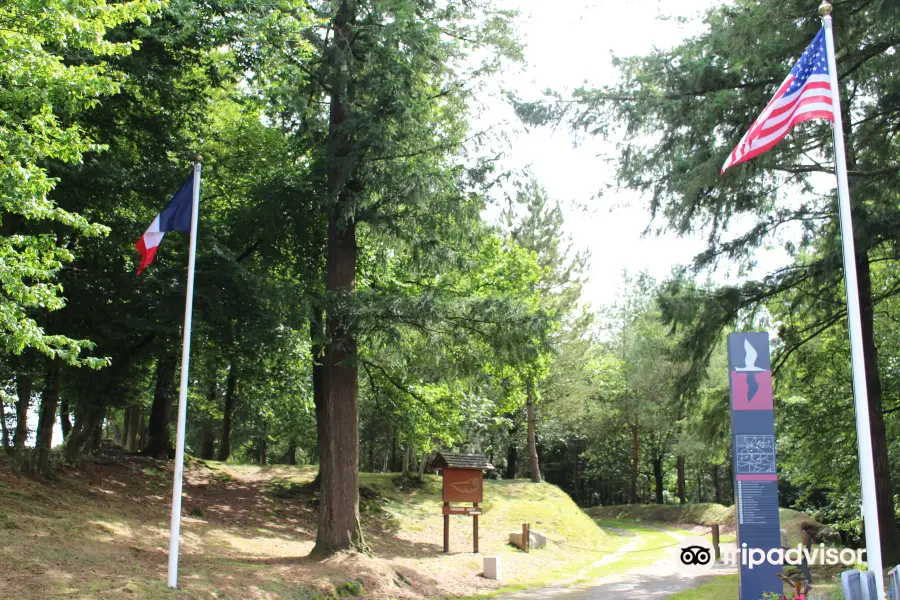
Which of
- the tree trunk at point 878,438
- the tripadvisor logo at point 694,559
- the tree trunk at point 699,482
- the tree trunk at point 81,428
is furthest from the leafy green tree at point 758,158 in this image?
the tree trunk at point 699,482

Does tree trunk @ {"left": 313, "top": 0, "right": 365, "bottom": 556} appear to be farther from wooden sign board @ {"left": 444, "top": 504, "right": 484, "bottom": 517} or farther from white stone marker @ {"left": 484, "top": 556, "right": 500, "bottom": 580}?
wooden sign board @ {"left": 444, "top": 504, "right": 484, "bottom": 517}

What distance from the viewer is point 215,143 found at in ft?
59.2

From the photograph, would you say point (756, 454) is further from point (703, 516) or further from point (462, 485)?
point (703, 516)

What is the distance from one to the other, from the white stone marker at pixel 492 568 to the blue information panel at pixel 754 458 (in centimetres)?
593

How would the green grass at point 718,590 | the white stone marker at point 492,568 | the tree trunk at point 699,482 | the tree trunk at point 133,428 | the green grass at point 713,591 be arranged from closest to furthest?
the green grass at point 718,590 → the green grass at point 713,591 → the white stone marker at point 492,568 → the tree trunk at point 133,428 → the tree trunk at point 699,482

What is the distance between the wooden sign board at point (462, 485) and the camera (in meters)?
18.1

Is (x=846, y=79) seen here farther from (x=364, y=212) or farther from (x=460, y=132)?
(x=364, y=212)

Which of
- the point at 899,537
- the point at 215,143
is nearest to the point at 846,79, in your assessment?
the point at 899,537

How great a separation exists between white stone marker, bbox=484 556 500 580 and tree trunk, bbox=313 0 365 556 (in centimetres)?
315

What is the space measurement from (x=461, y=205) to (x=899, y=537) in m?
10.5

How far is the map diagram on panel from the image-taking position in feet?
35.1

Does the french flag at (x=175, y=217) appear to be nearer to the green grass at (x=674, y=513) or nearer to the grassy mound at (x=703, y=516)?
the grassy mound at (x=703, y=516)

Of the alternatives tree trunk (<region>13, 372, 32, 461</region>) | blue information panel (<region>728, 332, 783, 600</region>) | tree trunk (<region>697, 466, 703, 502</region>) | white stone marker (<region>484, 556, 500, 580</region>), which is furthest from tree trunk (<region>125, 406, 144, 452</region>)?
tree trunk (<region>697, 466, 703, 502</region>)

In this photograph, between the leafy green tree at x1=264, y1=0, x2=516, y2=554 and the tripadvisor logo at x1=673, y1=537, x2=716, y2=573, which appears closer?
the leafy green tree at x1=264, y1=0, x2=516, y2=554
